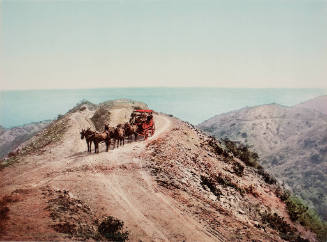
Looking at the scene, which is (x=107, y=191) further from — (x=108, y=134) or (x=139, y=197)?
(x=108, y=134)

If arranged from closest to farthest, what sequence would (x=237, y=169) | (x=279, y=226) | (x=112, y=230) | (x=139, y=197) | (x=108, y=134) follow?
(x=112, y=230) → (x=139, y=197) → (x=279, y=226) → (x=108, y=134) → (x=237, y=169)

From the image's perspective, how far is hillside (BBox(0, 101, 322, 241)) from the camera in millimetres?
12812

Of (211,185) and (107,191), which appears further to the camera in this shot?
(211,185)

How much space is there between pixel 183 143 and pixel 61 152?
11.7 m

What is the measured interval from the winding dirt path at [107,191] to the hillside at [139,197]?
5 centimetres

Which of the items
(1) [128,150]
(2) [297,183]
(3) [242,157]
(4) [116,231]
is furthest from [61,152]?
(2) [297,183]

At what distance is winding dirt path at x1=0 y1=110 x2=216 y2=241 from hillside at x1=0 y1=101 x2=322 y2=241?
5 centimetres

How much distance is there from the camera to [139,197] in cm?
1641

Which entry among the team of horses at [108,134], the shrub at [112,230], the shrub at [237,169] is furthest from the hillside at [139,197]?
the team of horses at [108,134]

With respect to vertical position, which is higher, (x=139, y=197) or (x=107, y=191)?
(x=107, y=191)

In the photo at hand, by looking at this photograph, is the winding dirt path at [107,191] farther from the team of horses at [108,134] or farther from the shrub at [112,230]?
the team of horses at [108,134]

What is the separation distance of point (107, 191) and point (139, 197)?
202 cm

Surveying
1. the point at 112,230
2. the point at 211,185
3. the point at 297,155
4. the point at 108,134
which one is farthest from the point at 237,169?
the point at 297,155

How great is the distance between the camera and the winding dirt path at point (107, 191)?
43.1 ft
